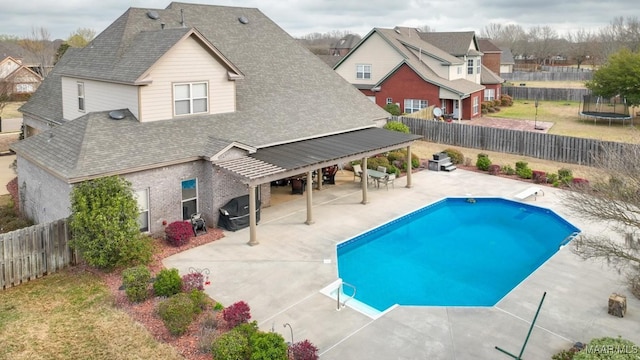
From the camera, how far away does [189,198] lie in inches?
770

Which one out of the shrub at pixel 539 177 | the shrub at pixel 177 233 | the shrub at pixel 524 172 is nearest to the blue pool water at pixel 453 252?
the shrub at pixel 539 177

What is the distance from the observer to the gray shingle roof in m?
18.1

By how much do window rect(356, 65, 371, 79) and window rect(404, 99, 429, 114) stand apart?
5.84 metres

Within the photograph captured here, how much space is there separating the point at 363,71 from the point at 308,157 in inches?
1278

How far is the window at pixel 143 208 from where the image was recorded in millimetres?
18047

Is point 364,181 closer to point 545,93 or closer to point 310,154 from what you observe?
point 310,154

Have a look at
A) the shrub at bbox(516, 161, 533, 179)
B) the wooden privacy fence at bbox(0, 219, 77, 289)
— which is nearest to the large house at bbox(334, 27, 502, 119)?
the shrub at bbox(516, 161, 533, 179)

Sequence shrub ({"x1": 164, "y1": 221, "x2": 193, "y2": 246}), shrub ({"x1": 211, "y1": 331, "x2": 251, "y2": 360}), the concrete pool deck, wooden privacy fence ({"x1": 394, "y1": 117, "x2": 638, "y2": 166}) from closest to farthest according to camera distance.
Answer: shrub ({"x1": 211, "y1": 331, "x2": 251, "y2": 360}), the concrete pool deck, shrub ({"x1": 164, "y1": 221, "x2": 193, "y2": 246}), wooden privacy fence ({"x1": 394, "y1": 117, "x2": 638, "y2": 166})

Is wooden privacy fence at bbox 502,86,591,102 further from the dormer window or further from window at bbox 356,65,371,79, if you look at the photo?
the dormer window

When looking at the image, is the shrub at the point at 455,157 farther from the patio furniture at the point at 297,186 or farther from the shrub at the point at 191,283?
the shrub at the point at 191,283

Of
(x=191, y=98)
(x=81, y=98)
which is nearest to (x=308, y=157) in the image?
(x=191, y=98)

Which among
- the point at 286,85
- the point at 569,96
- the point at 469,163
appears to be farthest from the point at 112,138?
the point at 569,96

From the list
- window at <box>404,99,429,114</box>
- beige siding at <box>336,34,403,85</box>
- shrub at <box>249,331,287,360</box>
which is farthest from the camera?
beige siding at <box>336,34,403,85</box>

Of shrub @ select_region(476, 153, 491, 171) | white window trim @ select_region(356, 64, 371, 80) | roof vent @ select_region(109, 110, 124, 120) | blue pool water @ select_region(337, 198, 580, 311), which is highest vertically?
white window trim @ select_region(356, 64, 371, 80)
